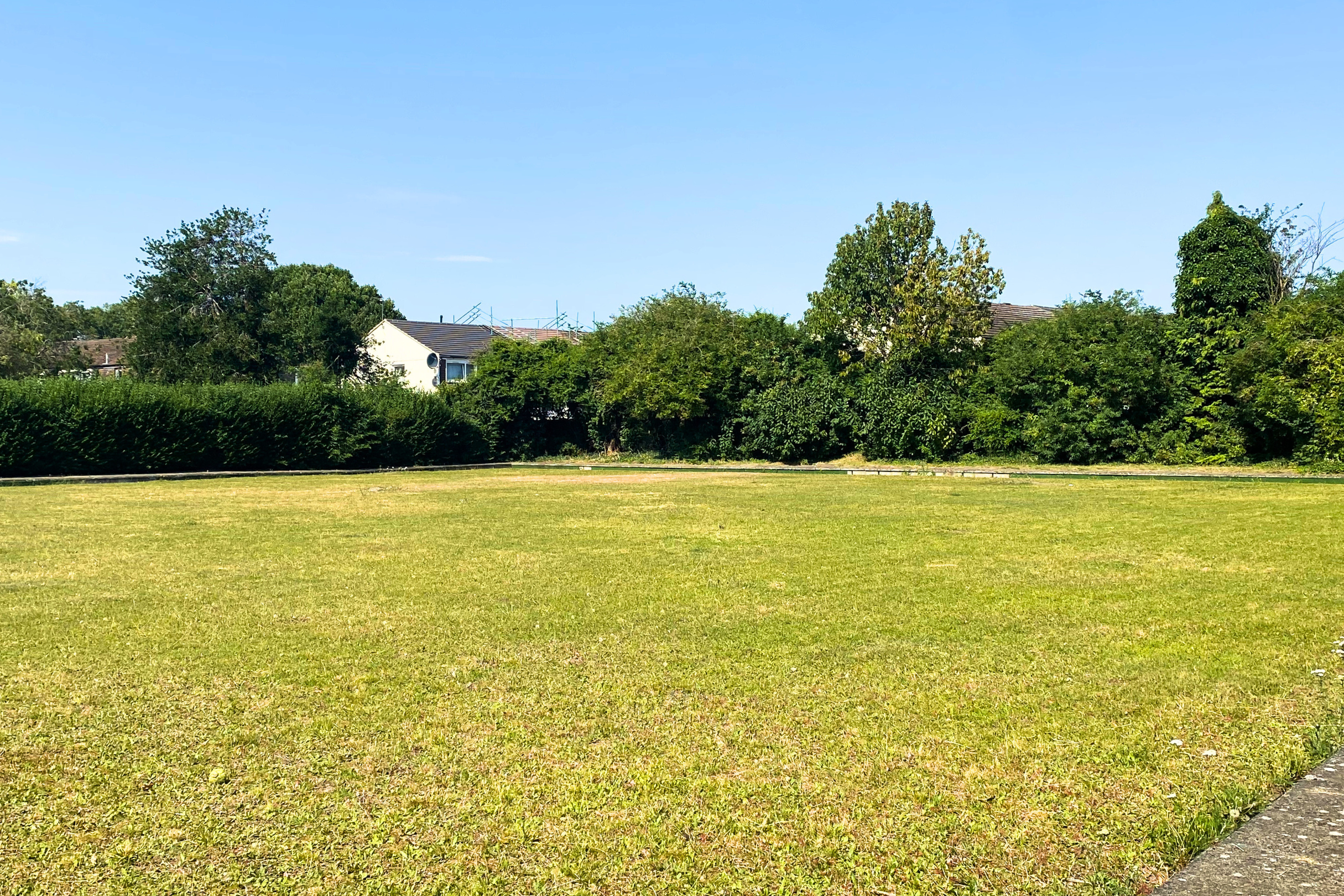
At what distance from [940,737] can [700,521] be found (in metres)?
10.2

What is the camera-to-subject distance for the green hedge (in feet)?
92.3

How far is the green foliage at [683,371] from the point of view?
122ft

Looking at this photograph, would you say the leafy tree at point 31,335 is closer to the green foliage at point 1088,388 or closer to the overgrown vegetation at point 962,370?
the overgrown vegetation at point 962,370

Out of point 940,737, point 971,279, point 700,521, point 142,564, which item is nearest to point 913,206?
point 971,279

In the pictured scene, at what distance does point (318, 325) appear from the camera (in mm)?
55062

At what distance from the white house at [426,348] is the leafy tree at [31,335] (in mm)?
17708

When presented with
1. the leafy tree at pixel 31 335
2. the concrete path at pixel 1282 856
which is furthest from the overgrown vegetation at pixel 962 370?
the leafy tree at pixel 31 335

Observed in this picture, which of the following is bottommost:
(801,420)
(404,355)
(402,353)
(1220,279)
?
(801,420)

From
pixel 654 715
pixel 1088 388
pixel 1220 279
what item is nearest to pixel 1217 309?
pixel 1220 279

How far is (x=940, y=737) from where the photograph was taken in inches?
174

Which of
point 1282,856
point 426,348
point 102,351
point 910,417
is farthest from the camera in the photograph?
point 102,351

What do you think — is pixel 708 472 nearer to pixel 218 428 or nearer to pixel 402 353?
pixel 218 428

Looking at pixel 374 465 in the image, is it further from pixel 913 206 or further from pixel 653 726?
pixel 653 726

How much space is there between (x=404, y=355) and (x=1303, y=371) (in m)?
44.9
